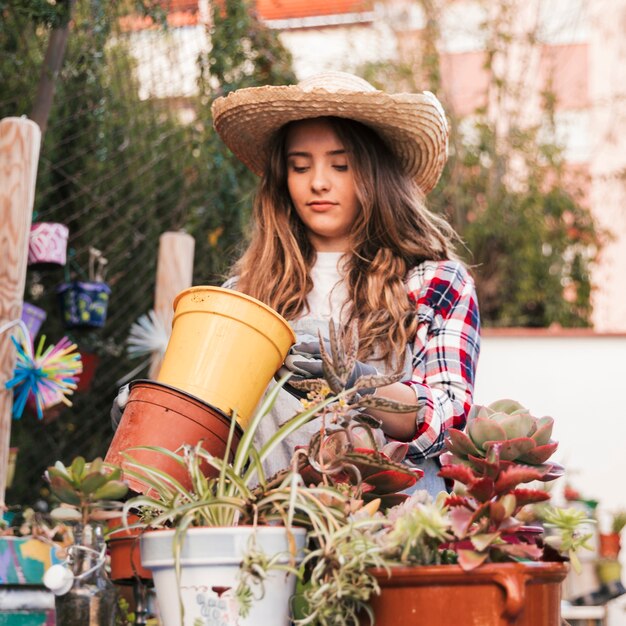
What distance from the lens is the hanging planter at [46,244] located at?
310 cm

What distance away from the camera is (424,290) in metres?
1.93

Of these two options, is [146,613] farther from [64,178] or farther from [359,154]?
[64,178]

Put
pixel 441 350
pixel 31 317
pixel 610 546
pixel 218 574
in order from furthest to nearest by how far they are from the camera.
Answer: pixel 610 546
pixel 31 317
pixel 441 350
pixel 218 574

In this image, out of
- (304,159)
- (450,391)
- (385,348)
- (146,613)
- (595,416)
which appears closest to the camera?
(146,613)

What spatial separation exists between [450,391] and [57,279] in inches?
105

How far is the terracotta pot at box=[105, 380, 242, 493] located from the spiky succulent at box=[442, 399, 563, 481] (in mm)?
362

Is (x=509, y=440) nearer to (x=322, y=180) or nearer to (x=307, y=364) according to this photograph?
(x=307, y=364)

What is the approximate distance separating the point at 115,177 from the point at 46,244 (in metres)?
0.96

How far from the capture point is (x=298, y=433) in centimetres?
182

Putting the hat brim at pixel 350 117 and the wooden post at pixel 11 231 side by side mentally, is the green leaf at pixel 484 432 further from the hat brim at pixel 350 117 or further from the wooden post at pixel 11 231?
the wooden post at pixel 11 231

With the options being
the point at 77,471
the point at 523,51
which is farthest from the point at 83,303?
the point at 523,51

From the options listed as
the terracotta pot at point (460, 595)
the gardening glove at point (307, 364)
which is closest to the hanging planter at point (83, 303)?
the gardening glove at point (307, 364)

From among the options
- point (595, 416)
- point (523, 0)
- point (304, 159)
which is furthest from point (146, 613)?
point (523, 0)

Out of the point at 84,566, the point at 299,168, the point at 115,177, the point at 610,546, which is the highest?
the point at 115,177
